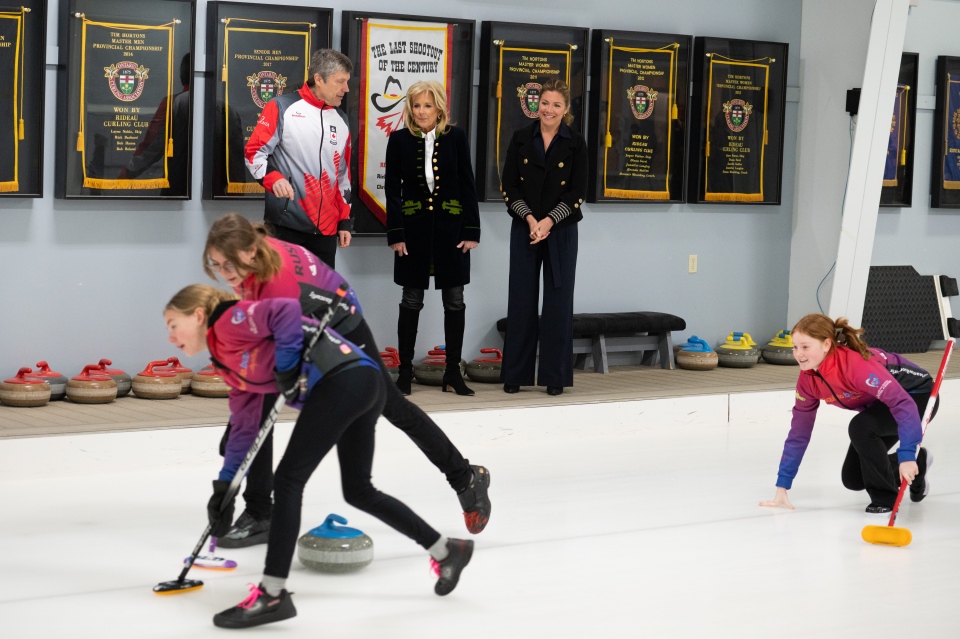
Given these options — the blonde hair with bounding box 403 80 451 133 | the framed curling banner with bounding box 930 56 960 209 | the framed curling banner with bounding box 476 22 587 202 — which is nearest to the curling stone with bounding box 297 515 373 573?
the blonde hair with bounding box 403 80 451 133

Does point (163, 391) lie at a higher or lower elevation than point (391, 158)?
lower

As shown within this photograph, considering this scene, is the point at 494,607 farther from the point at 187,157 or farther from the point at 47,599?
the point at 187,157

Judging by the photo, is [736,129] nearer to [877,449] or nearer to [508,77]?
[508,77]

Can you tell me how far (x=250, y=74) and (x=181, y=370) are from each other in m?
1.41

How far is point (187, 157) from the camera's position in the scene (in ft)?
18.2

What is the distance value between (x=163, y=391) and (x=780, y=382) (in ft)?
10.4

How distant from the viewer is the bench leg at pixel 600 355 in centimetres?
651

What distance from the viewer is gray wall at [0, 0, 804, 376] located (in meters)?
5.34

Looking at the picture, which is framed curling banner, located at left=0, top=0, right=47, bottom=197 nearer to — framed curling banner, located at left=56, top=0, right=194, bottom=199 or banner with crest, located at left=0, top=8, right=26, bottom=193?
banner with crest, located at left=0, top=8, right=26, bottom=193

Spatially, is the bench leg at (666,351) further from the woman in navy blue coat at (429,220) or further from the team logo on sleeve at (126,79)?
the team logo on sleeve at (126,79)

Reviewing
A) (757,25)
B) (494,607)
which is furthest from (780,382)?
(494,607)

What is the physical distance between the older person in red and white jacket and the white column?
267 centimetres

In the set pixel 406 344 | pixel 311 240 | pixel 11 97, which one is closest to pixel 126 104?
pixel 11 97

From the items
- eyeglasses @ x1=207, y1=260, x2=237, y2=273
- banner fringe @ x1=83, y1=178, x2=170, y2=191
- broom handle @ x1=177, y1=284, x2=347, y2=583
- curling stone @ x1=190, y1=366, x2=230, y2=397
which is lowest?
curling stone @ x1=190, y1=366, x2=230, y2=397
